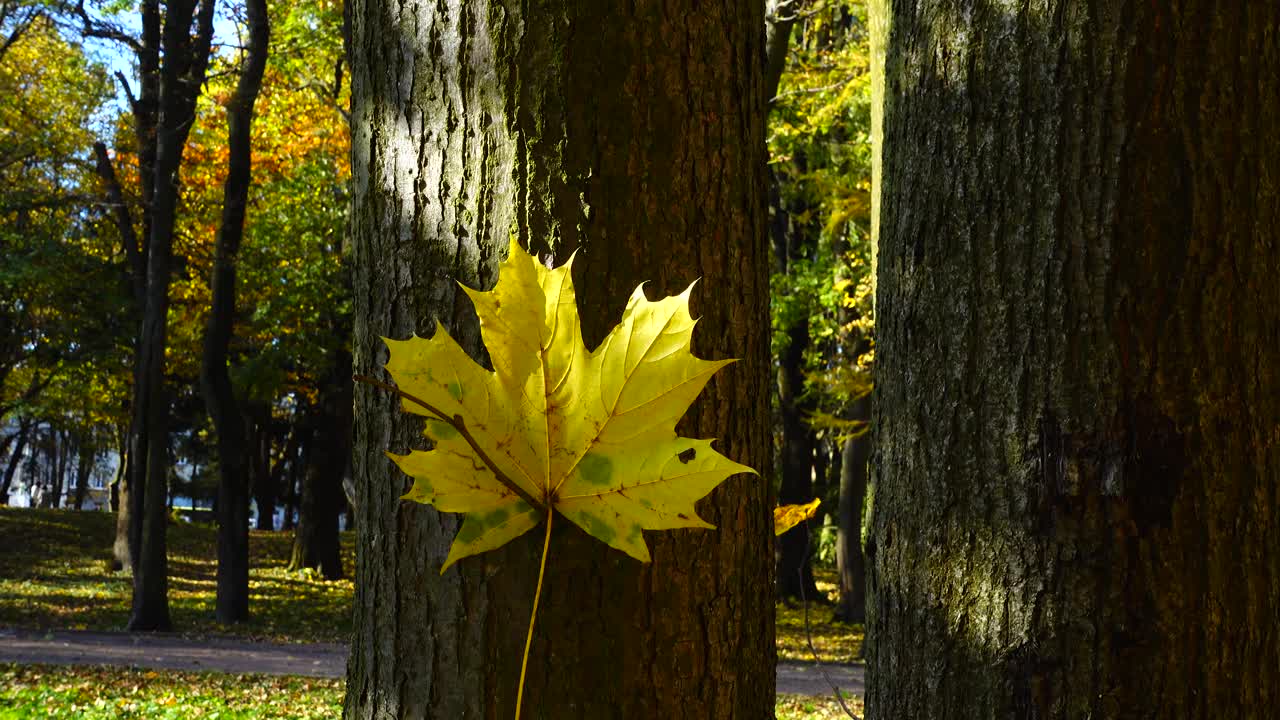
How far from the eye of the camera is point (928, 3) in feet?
8.38

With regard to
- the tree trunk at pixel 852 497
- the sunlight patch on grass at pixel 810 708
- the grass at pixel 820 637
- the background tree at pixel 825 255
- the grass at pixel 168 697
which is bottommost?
the grass at pixel 820 637

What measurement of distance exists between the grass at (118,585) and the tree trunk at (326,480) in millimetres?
507

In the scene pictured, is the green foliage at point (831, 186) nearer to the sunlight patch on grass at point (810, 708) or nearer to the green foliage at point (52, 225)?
the sunlight patch on grass at point (810, 708)

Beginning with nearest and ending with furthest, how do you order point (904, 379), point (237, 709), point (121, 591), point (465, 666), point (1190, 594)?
point (465, 666)
point (1190, 594)
point (904, 379)
point (237, 709)
point (121, 591)

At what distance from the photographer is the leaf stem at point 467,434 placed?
849 mm

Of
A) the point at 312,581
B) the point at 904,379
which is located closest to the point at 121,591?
the point at 312,581

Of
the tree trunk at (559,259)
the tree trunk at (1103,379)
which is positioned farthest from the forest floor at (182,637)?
the tree trunk at (559,259)

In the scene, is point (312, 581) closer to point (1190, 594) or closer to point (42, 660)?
point (42, 660)

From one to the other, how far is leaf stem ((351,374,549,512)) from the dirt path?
10.0 m

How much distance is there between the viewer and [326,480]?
1981cm

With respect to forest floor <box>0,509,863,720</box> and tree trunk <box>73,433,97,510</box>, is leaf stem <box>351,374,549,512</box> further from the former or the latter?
tree trunk <box>73,433,97,510</box>

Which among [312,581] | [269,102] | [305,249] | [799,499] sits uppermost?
[269,102]

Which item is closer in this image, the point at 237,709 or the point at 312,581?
the point at 237,709

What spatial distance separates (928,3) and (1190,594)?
143 cm
